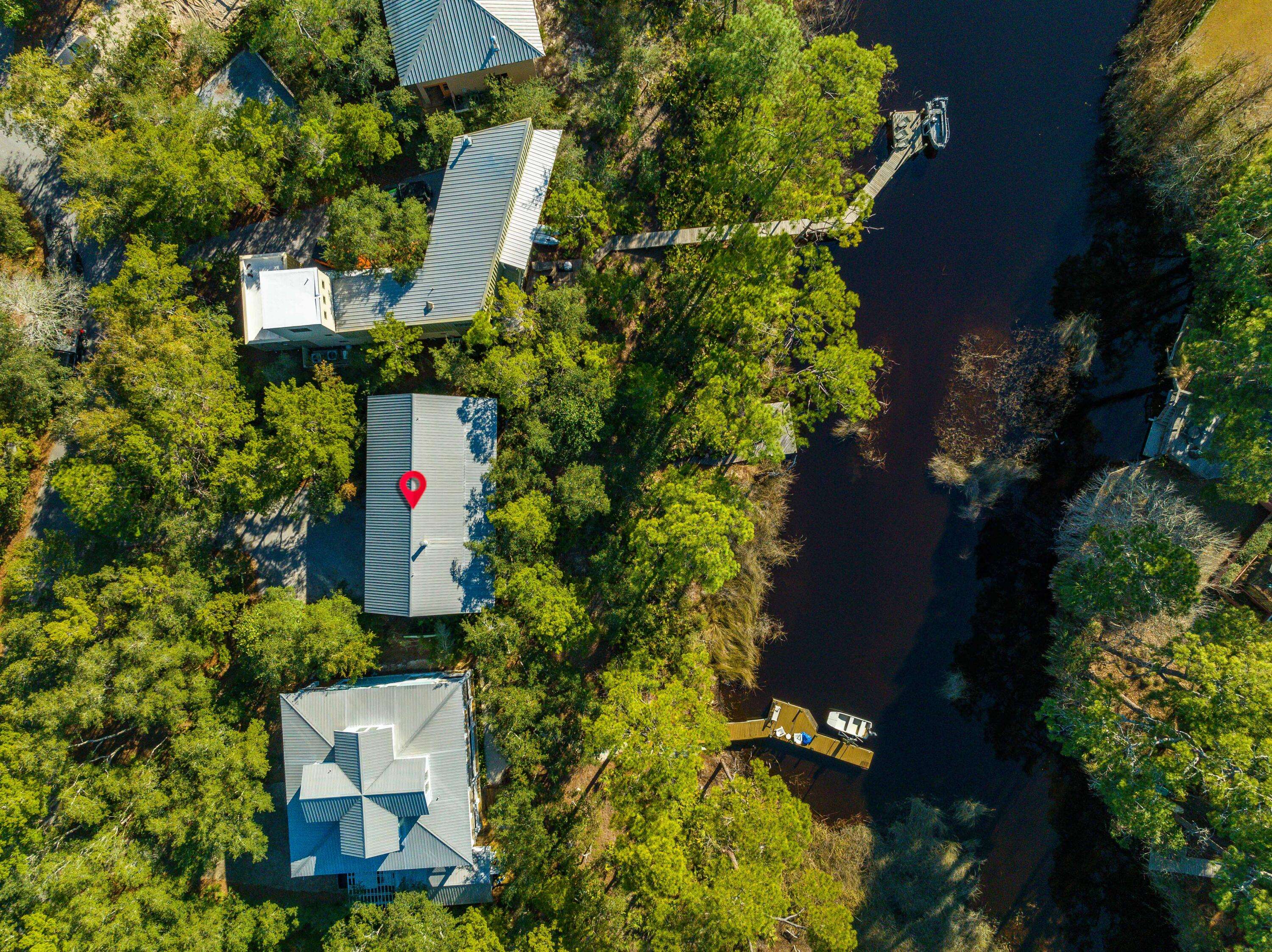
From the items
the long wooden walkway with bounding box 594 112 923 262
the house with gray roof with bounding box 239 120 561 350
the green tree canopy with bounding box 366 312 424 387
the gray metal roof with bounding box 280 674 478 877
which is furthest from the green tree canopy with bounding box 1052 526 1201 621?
the green tree canopy with bounding box 366 312 424 387

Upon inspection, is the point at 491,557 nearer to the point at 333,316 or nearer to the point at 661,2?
the point at 333,316

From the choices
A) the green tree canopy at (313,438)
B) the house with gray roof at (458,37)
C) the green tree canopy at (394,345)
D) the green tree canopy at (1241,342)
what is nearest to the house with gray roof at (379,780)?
the green tree canopy at (313,438)

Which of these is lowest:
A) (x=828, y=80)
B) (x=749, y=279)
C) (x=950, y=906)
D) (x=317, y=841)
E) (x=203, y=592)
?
(x=950, y=906)

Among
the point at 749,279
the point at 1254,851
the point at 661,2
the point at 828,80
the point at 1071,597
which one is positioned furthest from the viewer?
the point at 661,2

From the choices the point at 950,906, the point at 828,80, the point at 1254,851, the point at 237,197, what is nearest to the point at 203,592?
the point at 237,197

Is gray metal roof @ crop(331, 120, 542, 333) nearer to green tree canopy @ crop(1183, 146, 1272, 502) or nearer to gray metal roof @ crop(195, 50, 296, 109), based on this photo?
gray metal roof @ crop(195, 50, 296, 109)

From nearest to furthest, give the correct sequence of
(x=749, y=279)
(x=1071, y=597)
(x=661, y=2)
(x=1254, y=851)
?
(x=1254, y=851)
(x=749, y=279)
(x=1071, y=597)
(x=661, y=2)
